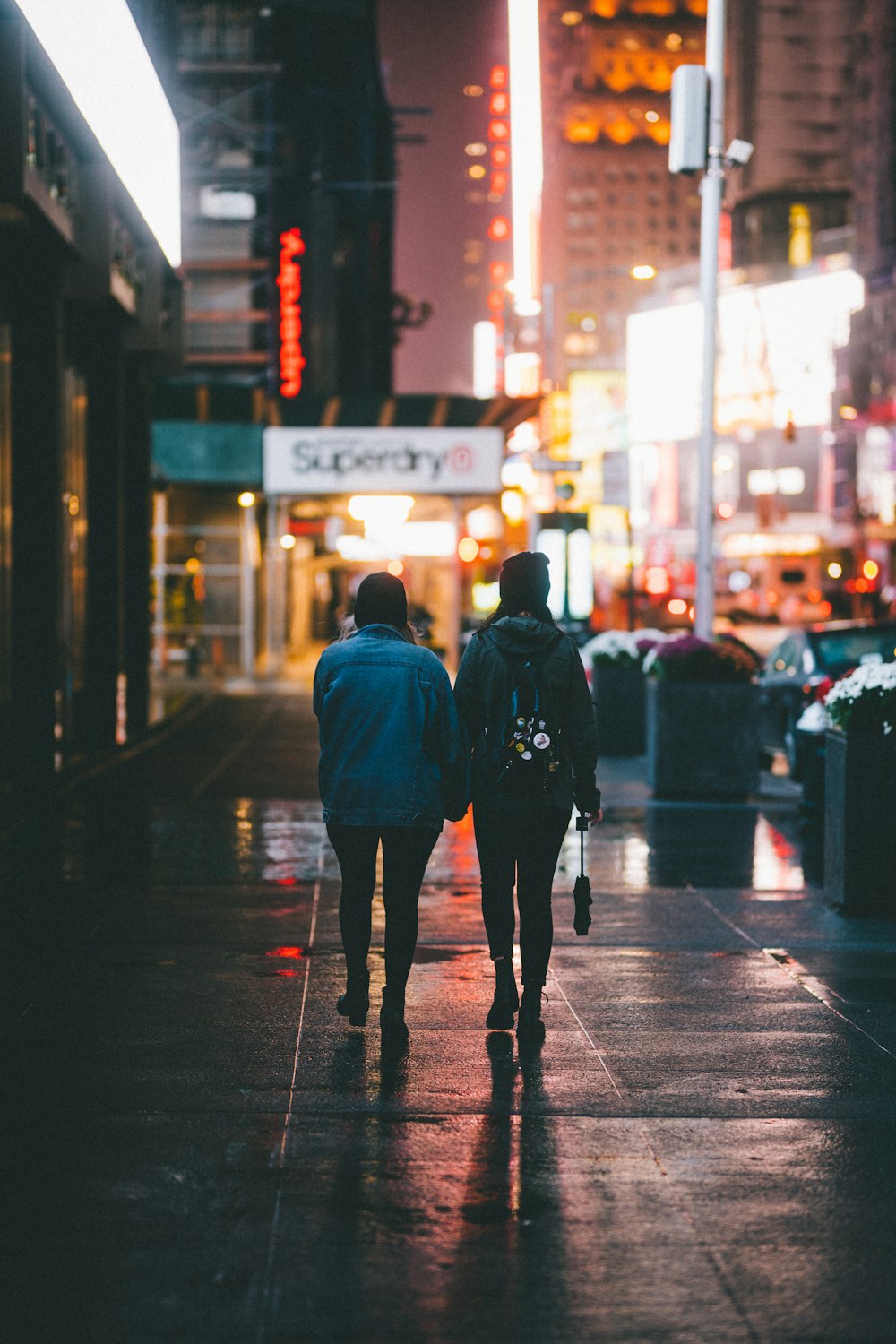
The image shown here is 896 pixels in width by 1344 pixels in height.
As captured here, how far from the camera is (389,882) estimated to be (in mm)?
6668

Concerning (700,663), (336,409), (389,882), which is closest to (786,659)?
(700,663)

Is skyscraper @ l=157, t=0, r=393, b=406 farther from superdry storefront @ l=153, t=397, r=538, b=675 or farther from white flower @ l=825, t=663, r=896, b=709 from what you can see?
white flower @ l=825, t=663, r=896, b=709

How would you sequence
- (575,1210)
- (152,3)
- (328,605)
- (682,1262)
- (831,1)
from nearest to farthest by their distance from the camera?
(682,1262) < (575,1210) < (152,3) < (328,605) < (831,1)

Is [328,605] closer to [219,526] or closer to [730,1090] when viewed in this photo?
[219,526]

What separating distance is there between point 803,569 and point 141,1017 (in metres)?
117

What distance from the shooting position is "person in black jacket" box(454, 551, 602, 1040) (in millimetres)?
6801

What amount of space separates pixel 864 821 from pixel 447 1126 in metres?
4.68

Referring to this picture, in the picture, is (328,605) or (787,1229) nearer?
(787,1229)

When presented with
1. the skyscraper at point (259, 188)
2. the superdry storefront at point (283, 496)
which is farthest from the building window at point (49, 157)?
the skyscraper at point (259, 188)

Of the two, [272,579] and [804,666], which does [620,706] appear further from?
[272,579]

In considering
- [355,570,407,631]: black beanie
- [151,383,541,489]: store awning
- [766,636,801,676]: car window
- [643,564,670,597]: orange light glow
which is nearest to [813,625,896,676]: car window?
[766,636,801,676]: car window

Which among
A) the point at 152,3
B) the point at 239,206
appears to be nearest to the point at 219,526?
the point at 239,206

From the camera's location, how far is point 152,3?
60.6ft

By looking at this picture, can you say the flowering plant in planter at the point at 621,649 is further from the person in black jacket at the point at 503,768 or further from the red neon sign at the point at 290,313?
the red neon sign at the point at 290,313
